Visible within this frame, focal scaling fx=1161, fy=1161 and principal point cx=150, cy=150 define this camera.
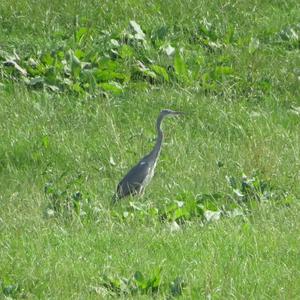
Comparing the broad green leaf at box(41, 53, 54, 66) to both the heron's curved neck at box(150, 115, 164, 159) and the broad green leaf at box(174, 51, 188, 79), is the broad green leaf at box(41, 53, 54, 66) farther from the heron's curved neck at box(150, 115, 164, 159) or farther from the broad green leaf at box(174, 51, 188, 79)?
the heron's curved neck at box(150, 115, 164, 159)

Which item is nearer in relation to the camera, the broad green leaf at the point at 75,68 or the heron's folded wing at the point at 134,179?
the heron's folded wing at the point at 134,179

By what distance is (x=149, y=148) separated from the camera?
11.4m

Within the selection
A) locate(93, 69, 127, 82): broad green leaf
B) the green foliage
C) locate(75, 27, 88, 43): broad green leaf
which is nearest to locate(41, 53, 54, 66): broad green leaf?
locate(93, 69, 127, 82): broad green leaf

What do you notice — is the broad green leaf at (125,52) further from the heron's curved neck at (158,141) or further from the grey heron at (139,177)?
the grey heron at (139,177)

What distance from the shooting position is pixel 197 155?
11023 millimetres

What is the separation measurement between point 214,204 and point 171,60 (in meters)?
4.20

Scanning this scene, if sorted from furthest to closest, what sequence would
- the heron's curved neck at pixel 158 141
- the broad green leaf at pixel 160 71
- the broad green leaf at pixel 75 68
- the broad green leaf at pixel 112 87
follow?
1. the broad green leaf at pixel 160 71
2. the broad green leaf at pixel 75 68
3. the broad green leaf at pixel 112 87
4. the heron's curved neck at pixel 158 141

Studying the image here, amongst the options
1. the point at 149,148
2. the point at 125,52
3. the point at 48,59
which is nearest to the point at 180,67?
the point at 125,52

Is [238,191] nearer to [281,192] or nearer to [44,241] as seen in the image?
[281,192]

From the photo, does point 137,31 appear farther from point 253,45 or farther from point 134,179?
point 134,179

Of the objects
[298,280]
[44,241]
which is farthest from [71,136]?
[298,280]

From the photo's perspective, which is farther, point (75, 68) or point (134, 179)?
point (75, 68)

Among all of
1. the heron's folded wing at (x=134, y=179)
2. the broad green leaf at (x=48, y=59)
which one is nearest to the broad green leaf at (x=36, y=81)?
the broad green leaf at (x=48, y=59)

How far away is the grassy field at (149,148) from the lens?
7734 millimetres
